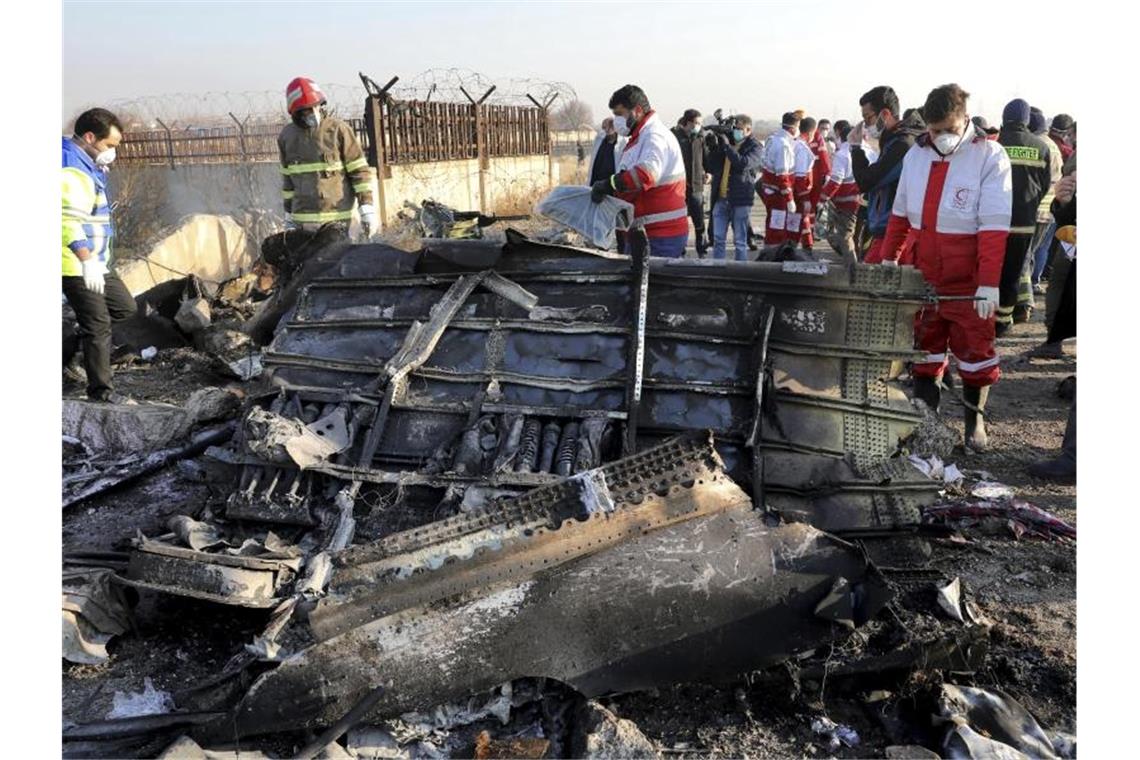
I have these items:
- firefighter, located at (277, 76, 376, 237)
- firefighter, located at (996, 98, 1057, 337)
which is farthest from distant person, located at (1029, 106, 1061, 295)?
firefighter, located at (277, 76, 376, 237)

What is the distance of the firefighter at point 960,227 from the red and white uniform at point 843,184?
5038mm

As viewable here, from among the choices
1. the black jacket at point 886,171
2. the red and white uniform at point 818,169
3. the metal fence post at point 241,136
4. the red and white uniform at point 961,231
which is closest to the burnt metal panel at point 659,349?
the red and white uniform at point 961,231

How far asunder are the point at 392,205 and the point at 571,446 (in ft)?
29.4

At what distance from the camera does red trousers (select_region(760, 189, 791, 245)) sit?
9617 millimetres

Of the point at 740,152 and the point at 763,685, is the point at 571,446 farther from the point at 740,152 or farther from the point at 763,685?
the point at 740,152

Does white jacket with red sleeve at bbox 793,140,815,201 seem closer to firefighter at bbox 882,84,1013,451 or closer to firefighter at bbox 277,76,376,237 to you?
firefighter at bbox 882,84,1013,451

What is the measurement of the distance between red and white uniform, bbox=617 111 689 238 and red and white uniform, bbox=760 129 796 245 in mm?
3551

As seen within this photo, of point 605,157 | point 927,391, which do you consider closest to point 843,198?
point 605,157

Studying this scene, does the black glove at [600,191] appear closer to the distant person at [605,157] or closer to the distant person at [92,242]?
the distant person at [605,157]

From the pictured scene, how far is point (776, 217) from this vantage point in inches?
382

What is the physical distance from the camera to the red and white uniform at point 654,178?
20.1 feet

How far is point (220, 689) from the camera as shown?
9.39ft

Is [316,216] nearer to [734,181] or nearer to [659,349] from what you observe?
[659,349]

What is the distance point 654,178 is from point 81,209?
3.87 metres
